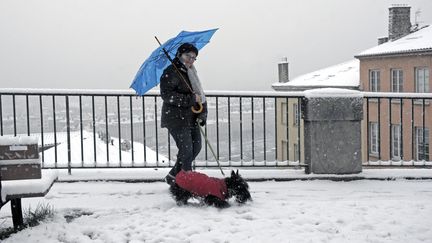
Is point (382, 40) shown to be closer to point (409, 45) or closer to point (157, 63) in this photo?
point (409, 45)

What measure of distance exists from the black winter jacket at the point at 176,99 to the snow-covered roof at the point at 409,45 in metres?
23.9

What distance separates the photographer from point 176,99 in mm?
5609

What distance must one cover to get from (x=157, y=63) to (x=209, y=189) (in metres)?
1.72

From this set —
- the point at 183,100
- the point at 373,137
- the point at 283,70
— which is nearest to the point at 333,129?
the point at 183,100

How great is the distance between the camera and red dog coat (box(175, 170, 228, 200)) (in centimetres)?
516

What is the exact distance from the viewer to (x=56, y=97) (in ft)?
22.6

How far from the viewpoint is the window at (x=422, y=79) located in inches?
1096

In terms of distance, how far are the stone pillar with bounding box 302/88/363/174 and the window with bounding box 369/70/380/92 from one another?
26780 millimetres

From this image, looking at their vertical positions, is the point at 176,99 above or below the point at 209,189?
above

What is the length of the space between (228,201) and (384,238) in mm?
1720

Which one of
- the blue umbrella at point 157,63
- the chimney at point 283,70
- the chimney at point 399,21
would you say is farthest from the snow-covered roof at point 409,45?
the blue umbrella at point 157,63

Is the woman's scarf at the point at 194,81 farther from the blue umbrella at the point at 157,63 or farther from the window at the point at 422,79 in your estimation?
the window at the point at 422,79

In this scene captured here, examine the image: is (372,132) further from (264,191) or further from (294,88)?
(264,191)

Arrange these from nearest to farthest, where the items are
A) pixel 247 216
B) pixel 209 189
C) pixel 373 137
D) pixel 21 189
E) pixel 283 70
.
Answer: pixel 21 189 < pixel 247 216 < pixel 209 189 < pixel 373 137 < pixel 283 70
